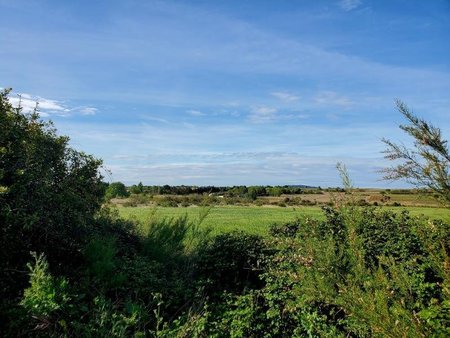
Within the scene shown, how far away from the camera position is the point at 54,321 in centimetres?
623

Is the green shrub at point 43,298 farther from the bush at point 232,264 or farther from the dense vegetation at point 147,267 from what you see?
the bush at point 232,264

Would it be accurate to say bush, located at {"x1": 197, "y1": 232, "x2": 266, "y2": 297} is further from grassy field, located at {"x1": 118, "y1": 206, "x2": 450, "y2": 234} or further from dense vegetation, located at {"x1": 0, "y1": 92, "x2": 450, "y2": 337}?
grassy field, located at {"x1": 118, "y1": 206, "x2": 450, "y2": 234}

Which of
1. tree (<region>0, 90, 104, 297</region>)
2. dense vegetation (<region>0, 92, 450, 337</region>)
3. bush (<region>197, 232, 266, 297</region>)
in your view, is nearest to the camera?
dense vegetation (<region>0, 92, 450, 337</region>)

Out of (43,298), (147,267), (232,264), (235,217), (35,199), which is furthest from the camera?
(235,217)

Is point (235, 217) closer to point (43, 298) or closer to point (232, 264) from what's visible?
point (232, 264)

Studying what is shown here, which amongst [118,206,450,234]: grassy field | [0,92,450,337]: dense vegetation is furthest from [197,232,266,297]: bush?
[118,206,450,234]: grassy field

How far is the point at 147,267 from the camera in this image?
10.1 meters

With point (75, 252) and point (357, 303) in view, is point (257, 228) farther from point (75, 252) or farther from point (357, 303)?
point (357, 303)

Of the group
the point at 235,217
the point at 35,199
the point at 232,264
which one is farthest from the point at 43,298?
the point at 235,217

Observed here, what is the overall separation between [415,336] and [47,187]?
28.5 ft

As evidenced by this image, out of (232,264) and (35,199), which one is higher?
(35,199)

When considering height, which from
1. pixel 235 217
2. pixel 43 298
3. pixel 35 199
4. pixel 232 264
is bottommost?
pixel 232 264

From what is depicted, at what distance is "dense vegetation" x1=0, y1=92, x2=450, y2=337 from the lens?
6.09m

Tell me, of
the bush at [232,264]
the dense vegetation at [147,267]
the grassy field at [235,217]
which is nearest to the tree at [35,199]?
the dense vegetation at [147,267]
